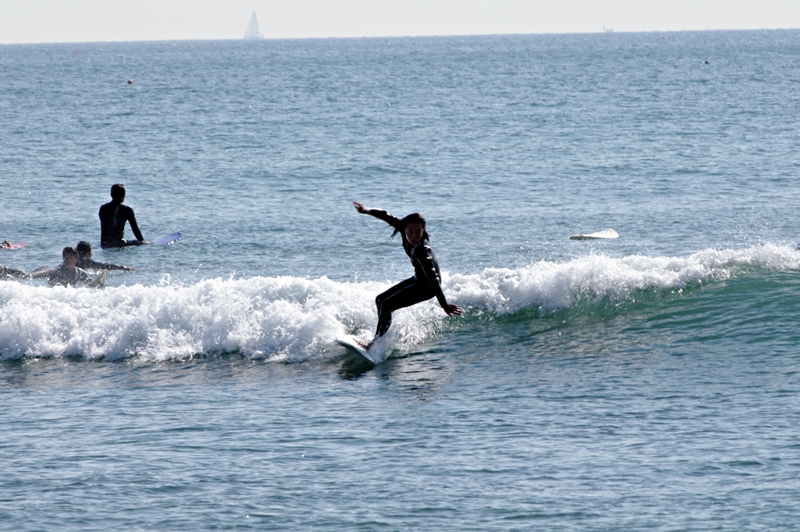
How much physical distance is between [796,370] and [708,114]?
1656 inches

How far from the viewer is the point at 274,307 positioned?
40.1 ft

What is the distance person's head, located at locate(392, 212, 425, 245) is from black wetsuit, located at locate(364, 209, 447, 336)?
0.05m

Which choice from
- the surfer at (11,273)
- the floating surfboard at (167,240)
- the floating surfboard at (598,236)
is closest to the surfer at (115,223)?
the floating surfboard at (167,240)

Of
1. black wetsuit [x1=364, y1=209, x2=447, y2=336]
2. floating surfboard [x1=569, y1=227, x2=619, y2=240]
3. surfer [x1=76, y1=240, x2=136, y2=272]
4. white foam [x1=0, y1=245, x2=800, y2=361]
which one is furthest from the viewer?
floating surfboard [x1=569, y1=227, x2=619, y2=240]

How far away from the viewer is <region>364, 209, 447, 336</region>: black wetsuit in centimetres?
1016

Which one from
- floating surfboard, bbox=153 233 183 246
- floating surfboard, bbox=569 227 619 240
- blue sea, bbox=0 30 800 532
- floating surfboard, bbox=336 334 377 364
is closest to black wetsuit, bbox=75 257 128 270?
blue sea, bbox=0 30 800 532

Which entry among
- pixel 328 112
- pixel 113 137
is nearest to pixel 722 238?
pixel 113 137

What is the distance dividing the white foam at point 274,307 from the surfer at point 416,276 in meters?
0.89

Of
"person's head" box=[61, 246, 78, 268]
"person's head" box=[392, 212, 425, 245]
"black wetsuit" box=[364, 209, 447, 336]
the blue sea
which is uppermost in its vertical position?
"person's head" box=[392, 212, 425, 245]

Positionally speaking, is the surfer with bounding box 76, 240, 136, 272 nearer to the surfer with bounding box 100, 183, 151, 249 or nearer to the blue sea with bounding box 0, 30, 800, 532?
the blue sea with bounding box 0, 30, 800, 532

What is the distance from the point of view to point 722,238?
63.0 ft

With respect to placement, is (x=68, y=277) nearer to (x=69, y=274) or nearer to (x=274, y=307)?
(x=69, y=274)

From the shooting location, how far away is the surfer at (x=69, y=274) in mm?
14617

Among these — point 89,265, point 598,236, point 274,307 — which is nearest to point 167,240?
point 89,265
